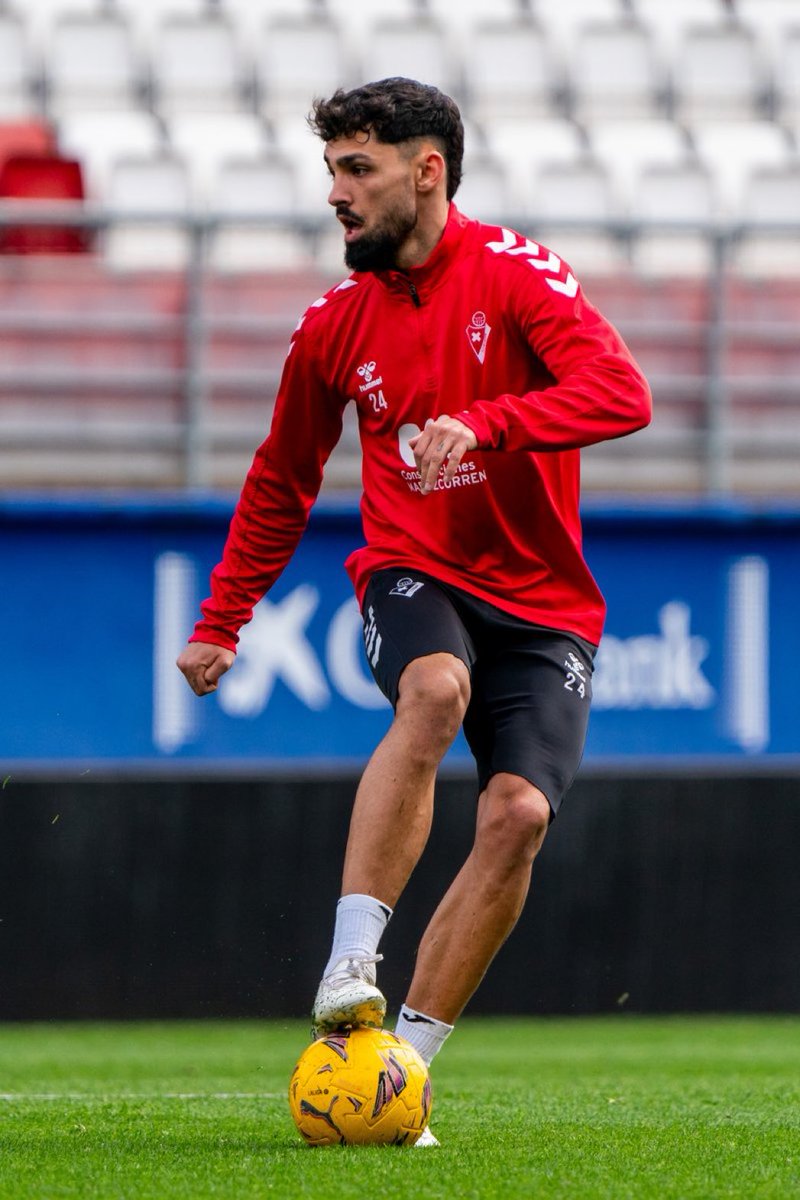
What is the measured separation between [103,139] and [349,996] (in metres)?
8.81

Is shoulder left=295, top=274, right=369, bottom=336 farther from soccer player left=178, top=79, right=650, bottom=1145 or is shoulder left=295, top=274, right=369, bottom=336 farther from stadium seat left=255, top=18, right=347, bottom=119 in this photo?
stadium seat left=255, top=18, right=347, bottom=119

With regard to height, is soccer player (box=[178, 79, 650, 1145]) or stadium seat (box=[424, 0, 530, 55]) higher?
stadium seat (box=[424, 0, 530, 55])

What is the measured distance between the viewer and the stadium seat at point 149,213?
29.3 feet

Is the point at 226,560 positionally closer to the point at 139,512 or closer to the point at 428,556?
the point at 428,556

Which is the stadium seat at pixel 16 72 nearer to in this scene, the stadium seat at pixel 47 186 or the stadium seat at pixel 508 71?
the stadium seat at pixel 47 186

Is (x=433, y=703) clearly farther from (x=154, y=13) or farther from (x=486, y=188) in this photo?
(x=154, y=13)

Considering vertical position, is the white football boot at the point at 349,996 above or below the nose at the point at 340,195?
below

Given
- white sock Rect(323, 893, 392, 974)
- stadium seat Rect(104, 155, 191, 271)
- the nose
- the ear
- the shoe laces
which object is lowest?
the shoe laces

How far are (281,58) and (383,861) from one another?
31.1 ft

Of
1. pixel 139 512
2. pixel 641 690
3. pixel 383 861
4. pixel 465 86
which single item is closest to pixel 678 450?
pixel 641 690

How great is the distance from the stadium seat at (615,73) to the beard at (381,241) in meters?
9.08

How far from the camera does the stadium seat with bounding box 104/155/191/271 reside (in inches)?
351

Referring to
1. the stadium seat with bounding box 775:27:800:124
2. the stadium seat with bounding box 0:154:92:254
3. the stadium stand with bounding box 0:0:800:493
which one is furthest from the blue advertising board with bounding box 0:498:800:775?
the stadium seat with bounding box 775:27:800:124

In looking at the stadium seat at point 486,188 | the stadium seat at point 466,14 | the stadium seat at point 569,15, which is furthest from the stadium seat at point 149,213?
the stadium seat at point 569,15
